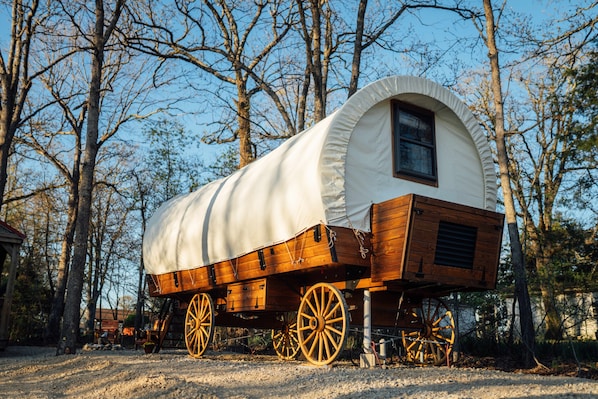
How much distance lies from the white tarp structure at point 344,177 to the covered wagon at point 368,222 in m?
0.02

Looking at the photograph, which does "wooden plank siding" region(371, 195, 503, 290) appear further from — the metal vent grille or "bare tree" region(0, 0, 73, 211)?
"bare tree" region(0, 0, 73, 211)

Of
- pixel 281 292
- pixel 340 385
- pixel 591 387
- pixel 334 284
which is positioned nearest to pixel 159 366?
pixel 281 292

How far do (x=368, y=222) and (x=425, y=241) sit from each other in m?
0.80

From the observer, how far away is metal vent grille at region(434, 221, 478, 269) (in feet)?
22.0

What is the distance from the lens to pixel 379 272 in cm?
669

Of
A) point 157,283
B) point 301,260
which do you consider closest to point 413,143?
point 301,260

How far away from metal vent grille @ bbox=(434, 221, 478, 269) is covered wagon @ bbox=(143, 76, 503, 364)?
0.05 ft

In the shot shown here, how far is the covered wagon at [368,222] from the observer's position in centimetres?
664

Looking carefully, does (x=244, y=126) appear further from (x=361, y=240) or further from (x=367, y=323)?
(x=367, y=323)

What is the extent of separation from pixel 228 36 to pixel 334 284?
39.1ft

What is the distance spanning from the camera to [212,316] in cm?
957

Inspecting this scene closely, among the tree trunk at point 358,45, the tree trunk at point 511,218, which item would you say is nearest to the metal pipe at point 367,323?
the tree trunk at point 511,218

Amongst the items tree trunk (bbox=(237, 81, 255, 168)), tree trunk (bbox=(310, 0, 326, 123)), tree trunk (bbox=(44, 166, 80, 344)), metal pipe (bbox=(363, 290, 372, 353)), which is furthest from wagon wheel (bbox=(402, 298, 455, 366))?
tree trunk (bbox=(44, 166, 80, 344))

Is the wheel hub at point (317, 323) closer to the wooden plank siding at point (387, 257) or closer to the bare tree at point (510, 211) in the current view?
the wooden plank siding at point (387, 257)
